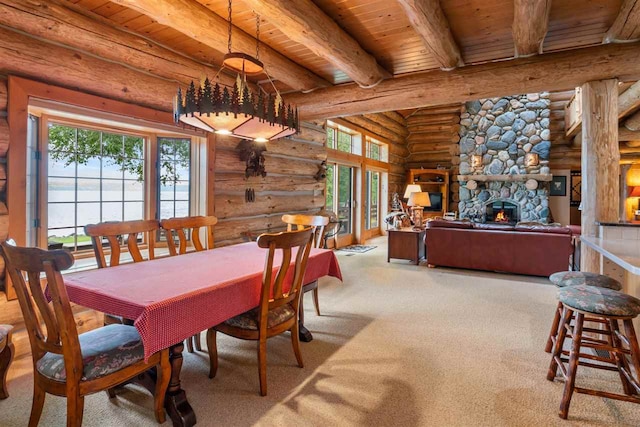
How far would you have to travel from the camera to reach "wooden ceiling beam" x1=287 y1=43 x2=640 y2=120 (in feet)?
11.0

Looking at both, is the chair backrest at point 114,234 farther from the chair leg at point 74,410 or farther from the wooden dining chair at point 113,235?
the chair leg at point 74,410

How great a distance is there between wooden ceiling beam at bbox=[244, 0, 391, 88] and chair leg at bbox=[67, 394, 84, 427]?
8.44ft

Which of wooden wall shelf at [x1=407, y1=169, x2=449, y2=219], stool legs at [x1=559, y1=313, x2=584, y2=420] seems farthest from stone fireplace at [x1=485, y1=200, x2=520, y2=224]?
stool legs at [x1=559, y1=313, x2=584, y2=420]

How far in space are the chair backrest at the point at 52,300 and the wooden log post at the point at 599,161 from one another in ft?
13.3

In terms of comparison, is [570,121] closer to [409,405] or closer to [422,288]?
[422,288]

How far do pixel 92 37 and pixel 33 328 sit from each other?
2.50m

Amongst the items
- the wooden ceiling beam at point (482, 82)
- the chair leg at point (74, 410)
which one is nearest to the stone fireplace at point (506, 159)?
the wooden ceiling beam at point (482, 82)

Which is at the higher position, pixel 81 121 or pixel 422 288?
pixel 81 121

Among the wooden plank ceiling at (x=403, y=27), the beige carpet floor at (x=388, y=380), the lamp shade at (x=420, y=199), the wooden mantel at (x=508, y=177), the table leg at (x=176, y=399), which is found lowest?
the beige carpet floor at (x=388, y=380)

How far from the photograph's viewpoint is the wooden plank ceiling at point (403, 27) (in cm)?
289

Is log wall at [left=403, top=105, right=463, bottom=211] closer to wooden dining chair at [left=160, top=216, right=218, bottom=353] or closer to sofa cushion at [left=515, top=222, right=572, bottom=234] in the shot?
sofa cushion at [left=515, top=222, right=572, bottom=234]

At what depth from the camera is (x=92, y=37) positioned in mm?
2963

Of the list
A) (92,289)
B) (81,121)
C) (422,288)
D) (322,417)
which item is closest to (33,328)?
(92,289)

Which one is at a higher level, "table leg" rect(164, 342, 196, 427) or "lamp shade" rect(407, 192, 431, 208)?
"lamp shade" rect(407, 192, 431, 208)
